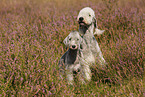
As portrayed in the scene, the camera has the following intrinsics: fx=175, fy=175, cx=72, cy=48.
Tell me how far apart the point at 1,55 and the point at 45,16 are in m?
2.88

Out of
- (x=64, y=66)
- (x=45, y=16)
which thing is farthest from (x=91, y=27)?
(x=45, y=16)

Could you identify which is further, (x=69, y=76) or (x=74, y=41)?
(x=69, y=76)

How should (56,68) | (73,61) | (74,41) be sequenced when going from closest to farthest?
(74,41)
(73,61)
(56,68)

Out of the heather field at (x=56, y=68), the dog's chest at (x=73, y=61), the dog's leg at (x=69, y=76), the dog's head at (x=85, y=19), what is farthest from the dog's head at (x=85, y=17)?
the dog's leg at (x=69, y=76)

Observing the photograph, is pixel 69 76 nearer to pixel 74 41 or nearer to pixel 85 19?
pixel 74 41

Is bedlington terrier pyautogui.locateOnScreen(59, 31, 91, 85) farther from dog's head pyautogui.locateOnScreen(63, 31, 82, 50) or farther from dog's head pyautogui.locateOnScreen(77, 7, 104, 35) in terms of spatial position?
dog's head pyautogui.locateOnScreen(77, 7, 104, 35)

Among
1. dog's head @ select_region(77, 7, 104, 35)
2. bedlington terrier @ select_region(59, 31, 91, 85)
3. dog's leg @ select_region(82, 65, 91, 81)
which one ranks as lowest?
dog's leg @ select_region(82, 65, 91, 81)

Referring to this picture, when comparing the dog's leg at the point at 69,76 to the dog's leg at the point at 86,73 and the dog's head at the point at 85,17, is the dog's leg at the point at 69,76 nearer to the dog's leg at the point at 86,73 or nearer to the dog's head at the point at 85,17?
the dog's leg at the point at 86,73

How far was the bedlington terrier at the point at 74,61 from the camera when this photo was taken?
287 centimetres

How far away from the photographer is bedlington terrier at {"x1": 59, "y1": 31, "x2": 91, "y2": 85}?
2871mm

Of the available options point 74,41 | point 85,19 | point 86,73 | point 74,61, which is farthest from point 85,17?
point 86,73

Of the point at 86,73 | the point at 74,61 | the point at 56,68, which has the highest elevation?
the point at 74,61

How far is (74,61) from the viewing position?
298cm

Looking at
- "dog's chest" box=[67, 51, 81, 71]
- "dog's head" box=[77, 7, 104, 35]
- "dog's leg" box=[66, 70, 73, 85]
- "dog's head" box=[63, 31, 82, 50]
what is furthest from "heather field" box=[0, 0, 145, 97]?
"dog's head" box=[77, 7, 104, 35]
